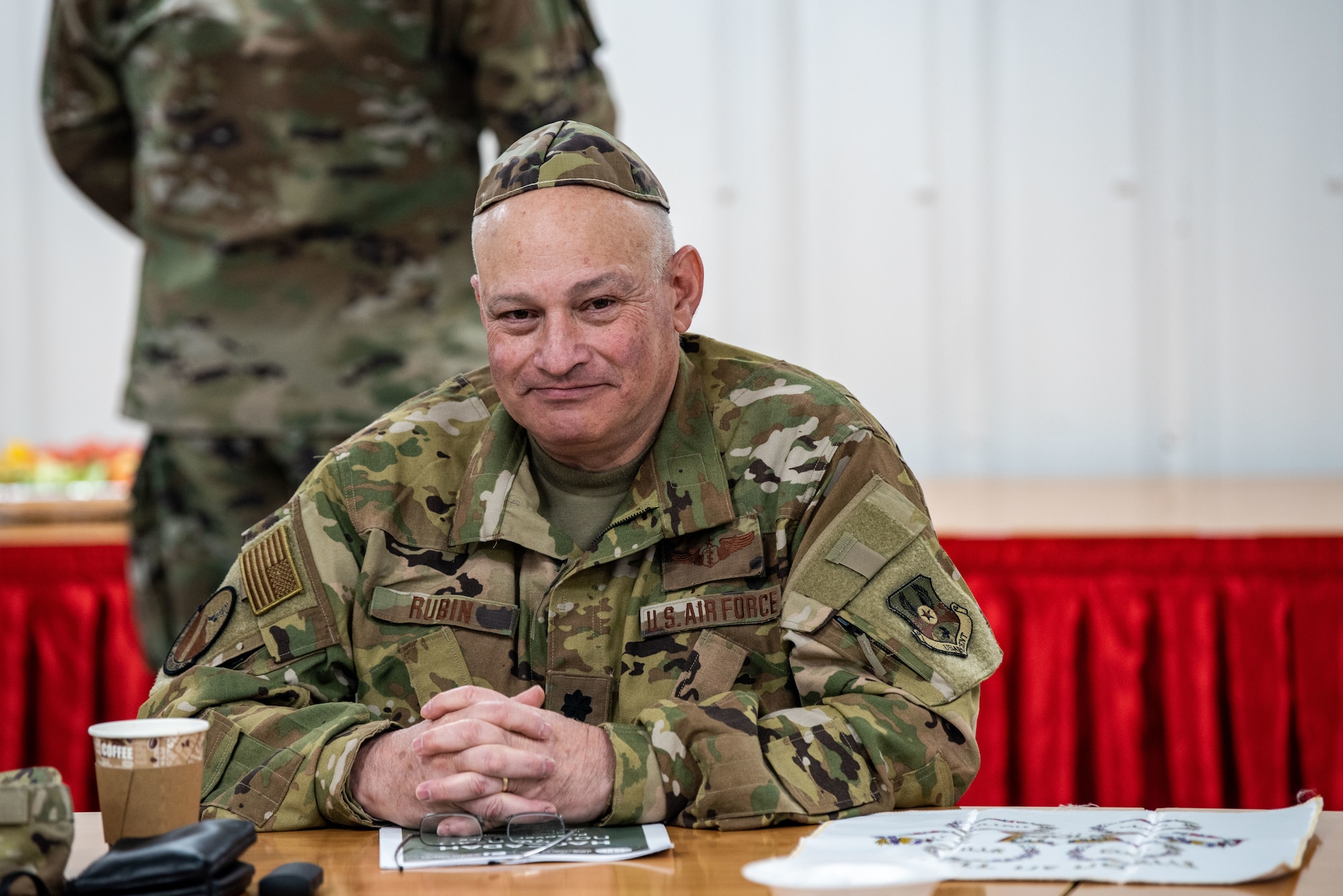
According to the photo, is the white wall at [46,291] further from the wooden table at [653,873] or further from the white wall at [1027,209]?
the wooden table at [653,873]

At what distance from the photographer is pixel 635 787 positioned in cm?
134

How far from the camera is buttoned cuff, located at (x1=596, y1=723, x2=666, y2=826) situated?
1338mm

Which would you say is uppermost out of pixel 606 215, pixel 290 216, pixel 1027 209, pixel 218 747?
pixel 1027 209

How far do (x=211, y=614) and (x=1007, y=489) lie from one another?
312 cm

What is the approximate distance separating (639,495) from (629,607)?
0.42 ft

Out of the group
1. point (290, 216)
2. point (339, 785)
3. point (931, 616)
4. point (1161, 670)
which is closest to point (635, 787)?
point (339, 785)

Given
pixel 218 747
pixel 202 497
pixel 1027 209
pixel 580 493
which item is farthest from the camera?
pixel 1027 209

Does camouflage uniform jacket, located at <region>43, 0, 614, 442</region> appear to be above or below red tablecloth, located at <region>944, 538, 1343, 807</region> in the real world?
above

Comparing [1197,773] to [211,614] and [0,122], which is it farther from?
[0,122]

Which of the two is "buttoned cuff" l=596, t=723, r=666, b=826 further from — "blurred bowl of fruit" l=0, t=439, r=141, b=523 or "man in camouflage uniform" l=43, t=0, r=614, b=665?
"blurred bowl of fruit" l=0, t=439, r=141, b=523

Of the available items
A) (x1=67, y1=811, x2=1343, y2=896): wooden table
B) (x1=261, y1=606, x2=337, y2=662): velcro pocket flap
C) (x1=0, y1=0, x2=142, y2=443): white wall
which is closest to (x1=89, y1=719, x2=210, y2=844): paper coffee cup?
(x1=67, y1=811, x2=1343, y2=896): wooden table

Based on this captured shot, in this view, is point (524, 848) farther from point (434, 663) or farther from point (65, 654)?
point (65, 654)

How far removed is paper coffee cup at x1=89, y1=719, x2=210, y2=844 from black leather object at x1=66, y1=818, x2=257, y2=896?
62 millimetres

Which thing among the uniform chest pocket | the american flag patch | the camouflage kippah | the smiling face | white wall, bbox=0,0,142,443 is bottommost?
the uniform chest pocket
